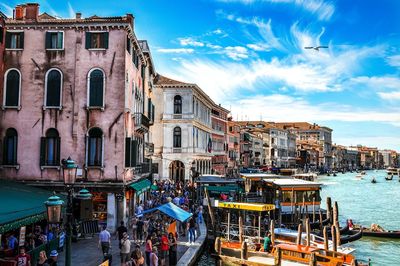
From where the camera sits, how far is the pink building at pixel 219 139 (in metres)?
53.8

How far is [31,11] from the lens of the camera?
19.6 meters

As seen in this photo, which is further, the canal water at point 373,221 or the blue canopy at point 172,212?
the canal water at point 373,221

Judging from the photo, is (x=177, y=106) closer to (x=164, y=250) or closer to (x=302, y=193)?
(x=302, y=193)

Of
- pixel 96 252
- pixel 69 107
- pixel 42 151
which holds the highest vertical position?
pixel 69 107

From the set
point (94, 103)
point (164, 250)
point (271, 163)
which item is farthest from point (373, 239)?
point (271, 163)

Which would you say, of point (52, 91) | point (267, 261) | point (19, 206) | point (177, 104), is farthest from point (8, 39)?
point (177, 104)

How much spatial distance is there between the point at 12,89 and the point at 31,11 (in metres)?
3.76

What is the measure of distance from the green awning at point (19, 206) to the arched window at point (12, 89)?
4.00m

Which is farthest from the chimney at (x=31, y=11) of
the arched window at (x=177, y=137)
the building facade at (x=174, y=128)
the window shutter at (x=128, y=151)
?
the arched window at (x=177, y=137)

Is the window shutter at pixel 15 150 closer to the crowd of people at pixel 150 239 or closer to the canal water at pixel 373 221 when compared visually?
the crowd of people at pixel 150 239

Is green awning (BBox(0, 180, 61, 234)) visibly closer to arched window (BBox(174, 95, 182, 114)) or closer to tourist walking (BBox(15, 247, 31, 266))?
tourist walking (BBox(15, 247, 31, 266))

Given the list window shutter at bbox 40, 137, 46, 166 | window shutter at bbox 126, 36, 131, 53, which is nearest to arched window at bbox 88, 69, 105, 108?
window shutter at bbox 126, 36, 131, 53

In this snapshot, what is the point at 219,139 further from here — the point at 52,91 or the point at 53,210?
the point at 53,210

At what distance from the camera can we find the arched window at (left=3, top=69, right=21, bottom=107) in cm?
1862
